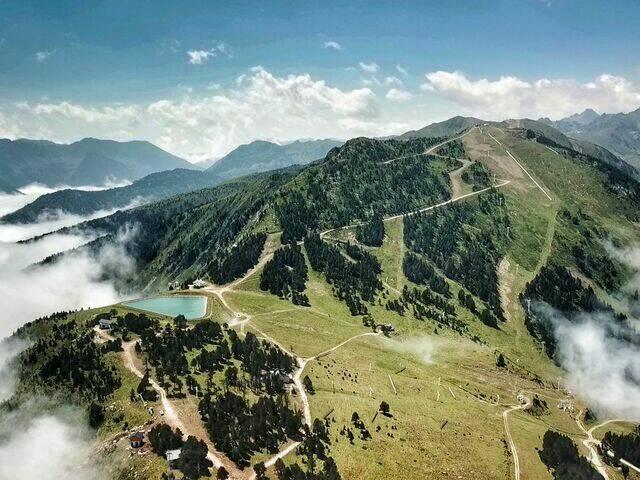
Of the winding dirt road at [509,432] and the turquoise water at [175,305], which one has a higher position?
the turquoise water at [175,305]

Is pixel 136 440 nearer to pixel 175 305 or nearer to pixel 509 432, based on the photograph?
pixel 509 432

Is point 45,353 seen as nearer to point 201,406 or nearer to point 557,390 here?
point 201,406

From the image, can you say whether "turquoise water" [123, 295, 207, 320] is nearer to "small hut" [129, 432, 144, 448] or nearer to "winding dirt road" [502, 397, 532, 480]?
"small hut" [129, 432, 144, 448]

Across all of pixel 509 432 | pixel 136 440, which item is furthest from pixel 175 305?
pixel 509 432

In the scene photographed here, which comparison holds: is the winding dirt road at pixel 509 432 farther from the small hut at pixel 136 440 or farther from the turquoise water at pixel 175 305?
the turquoise water at pixel 175 305

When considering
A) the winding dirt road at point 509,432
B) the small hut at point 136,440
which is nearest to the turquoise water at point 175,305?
the small hut at point 136,440

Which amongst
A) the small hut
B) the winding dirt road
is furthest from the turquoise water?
the winding dirt road

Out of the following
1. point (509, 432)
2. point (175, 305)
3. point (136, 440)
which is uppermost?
point (136, 440)

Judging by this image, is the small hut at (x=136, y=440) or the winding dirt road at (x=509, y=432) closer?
the small hut at (x=136, y=440)

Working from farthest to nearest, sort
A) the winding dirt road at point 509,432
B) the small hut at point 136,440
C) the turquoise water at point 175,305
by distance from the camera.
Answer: the turquoise water at point 175,305, the winding dirt road at point 509,432, the small hut at point 136,440
